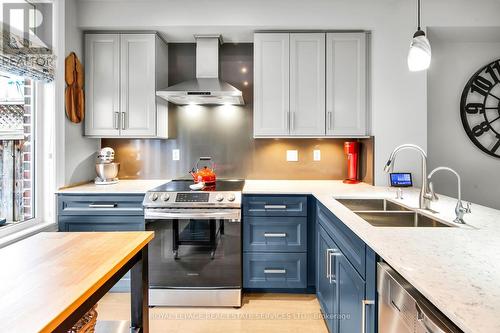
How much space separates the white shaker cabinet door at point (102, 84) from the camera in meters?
2.73

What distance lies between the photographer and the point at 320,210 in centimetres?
215

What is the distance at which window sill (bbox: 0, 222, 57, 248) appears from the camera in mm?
1983

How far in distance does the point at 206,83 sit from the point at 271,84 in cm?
61

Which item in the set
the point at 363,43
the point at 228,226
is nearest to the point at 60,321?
the point at 228,226

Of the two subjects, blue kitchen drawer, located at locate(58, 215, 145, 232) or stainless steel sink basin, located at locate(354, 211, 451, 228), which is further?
blue kitchen drawer, located at locate(58, 215, 145, 232)

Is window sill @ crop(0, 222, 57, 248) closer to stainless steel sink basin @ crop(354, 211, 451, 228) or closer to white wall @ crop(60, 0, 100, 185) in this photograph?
white wall @ crop(60, 0, 100, 185)

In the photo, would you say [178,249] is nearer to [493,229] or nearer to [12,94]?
[12,94]

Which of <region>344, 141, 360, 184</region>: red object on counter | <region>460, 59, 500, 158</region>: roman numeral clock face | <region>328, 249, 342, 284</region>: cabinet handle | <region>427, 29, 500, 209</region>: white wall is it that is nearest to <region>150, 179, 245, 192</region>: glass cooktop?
<region>328, 249, 342, 284</region>: cabinet handle

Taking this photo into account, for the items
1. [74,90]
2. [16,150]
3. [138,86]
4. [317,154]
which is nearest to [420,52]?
[317,154]

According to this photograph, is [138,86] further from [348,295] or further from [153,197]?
[348,295]

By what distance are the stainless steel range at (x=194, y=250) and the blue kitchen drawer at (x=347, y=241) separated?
75cm

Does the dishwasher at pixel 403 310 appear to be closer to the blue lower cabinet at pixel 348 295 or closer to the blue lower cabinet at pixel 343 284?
the blue lower cabinet at pixel 343 284

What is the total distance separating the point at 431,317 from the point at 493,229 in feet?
2.72

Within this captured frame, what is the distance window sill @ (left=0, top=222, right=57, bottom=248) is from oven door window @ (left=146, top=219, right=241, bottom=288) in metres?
0.82
